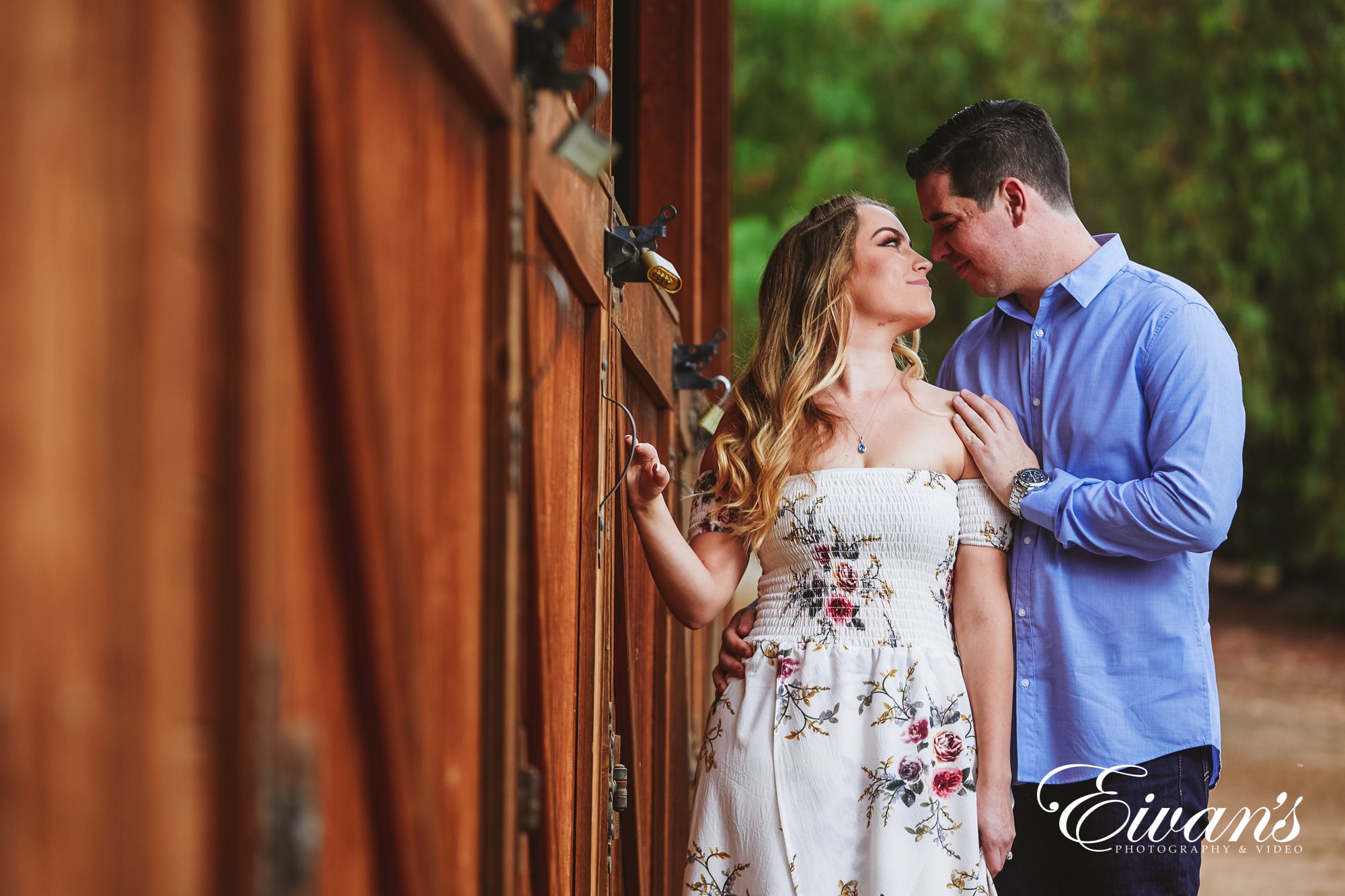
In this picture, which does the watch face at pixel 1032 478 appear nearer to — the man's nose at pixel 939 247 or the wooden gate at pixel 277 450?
the man's nose at pixel 939 247

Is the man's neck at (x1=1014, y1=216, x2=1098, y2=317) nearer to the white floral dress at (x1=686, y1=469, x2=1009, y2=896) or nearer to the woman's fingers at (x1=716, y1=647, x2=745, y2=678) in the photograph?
the white floral dress at (x1=686, y1=469, x2=1009, y2=896)

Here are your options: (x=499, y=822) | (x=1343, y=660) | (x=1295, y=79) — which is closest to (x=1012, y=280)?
(x=499, y=822)

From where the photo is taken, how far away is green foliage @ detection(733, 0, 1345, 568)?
40.9 feet

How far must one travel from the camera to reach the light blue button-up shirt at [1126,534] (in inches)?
100.0

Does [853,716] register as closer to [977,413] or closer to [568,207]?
[977,413]

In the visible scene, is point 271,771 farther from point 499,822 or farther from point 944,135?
point 944,135

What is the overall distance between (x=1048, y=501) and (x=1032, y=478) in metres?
0.06

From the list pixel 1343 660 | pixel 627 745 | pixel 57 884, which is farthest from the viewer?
pixel 1343 660

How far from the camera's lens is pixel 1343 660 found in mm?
14102

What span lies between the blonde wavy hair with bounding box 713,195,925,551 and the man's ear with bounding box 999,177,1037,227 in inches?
11.7

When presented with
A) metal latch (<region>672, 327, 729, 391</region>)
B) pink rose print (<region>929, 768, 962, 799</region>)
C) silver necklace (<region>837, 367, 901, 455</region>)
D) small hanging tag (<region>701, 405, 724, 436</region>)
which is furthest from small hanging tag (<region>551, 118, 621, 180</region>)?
metal latch (<region>672, 327, 729, 391</region>)

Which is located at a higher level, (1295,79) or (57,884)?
(1295,79)

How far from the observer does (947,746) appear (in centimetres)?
246

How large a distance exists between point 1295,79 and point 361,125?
45.7 ft
